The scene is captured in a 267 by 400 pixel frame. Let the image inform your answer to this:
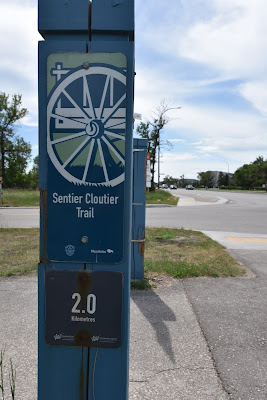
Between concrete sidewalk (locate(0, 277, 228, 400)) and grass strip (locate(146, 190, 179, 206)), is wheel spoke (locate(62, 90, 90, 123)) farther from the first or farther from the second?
grass strip (locate(146, 190, 179, 206))

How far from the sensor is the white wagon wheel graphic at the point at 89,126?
1.58 m

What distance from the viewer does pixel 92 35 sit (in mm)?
1614

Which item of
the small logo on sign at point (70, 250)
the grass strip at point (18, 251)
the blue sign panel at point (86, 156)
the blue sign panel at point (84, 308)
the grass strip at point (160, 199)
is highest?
the blue sign panel at point (86, 156)

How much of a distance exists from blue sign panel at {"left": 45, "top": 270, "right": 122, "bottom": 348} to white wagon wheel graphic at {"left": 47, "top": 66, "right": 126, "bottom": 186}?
463 mm

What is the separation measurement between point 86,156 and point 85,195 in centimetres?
18

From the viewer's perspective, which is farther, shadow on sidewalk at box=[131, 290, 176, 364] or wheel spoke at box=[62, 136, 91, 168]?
shadow on sidewalk at box=[131, 290, 176, 364]

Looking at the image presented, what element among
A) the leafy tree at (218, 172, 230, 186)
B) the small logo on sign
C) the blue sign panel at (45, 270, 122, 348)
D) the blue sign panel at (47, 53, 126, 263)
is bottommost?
the blue sign panel at (45, 270, 122, 348)

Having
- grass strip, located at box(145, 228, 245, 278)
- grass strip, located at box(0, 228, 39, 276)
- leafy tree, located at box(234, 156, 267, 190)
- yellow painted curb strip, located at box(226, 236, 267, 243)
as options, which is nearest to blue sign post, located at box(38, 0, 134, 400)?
grass strip, located at box(145, 228, 245, 278)

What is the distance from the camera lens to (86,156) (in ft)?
5.24

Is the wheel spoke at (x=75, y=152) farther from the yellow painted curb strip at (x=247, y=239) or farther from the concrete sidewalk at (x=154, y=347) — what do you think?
the yellow painted curb strip at (x=247, y=239)

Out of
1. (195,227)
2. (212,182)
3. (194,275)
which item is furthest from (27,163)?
(212,182)

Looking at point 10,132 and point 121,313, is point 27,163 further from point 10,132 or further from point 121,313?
point 121,313

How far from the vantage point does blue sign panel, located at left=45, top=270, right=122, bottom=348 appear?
1647 mm

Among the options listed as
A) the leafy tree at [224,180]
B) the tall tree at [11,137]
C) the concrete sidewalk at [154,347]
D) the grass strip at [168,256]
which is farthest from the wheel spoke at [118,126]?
the leafy tree at [224,180]
